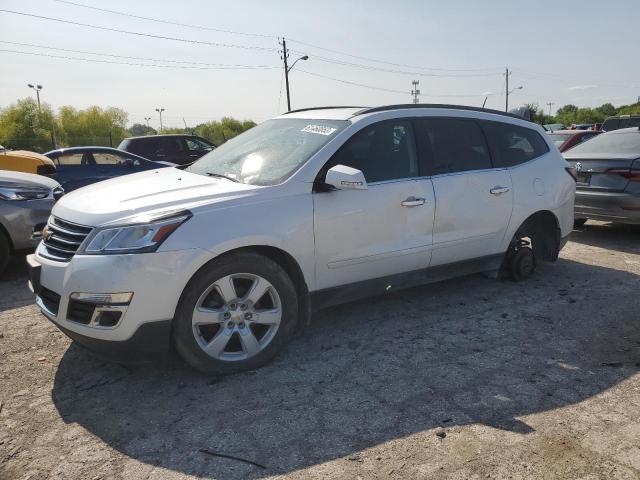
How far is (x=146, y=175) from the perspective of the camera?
426cm

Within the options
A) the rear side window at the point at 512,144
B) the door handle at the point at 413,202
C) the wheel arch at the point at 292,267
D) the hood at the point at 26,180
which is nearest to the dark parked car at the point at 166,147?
the hood at the point at 26,180

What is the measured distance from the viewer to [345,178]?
346 cm

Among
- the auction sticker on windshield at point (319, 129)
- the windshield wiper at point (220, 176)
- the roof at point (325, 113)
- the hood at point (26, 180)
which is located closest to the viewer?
the windshield wiper at point (220, 176)

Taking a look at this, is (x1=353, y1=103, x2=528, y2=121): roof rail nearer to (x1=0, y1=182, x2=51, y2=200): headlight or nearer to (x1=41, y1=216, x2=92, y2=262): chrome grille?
(x1=41, y1=216, x2=92, y2=262): chrome grille

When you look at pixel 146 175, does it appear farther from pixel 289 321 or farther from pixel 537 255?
pixel 537 255

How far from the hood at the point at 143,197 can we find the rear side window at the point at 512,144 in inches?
96.6

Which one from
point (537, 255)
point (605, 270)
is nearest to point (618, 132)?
point (605, 270)

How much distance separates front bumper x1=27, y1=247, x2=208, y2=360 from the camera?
297 centimetres

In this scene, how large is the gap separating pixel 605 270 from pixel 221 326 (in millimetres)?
4494

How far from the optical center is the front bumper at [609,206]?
655 centimetres

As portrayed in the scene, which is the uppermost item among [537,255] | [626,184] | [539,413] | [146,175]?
[146,175]

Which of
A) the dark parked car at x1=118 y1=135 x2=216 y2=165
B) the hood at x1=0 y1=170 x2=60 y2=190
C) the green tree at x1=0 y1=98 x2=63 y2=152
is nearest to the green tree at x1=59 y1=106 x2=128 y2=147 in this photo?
the green tree at x1=0 y1=98 x2=63 y2=152

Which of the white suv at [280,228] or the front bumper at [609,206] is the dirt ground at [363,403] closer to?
the white suv at [280,228]

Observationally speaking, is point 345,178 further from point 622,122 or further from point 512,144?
point 622,122
